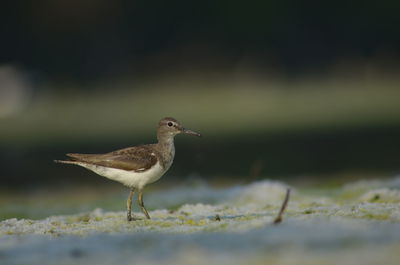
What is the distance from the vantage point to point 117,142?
39219mm

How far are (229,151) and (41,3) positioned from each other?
1924 inches

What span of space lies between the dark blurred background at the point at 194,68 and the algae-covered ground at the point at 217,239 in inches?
1082

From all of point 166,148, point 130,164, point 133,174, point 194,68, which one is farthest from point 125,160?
point 194,68

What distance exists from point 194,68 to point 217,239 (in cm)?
6584

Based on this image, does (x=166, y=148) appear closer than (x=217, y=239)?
No

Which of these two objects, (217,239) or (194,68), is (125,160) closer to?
(217,239)

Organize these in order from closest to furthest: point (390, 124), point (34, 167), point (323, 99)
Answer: point (34, 167), point (390, 124), point (323, 99)

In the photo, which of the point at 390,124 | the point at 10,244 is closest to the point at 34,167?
the point at 390,124

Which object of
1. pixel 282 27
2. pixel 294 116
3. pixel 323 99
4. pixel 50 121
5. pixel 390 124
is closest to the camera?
pixel 390 124

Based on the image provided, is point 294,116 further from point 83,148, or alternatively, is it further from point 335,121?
point 83,148

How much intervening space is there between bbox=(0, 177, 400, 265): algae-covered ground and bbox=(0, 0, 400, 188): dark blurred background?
27.5 meters

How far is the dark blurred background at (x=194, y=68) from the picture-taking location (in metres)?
48.2

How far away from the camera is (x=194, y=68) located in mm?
76062

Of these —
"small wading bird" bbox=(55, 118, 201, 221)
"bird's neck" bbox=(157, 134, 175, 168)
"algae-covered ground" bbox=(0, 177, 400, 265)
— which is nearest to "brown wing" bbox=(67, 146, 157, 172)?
"small wading bird" bbox=(55, 118, 201, 221)
